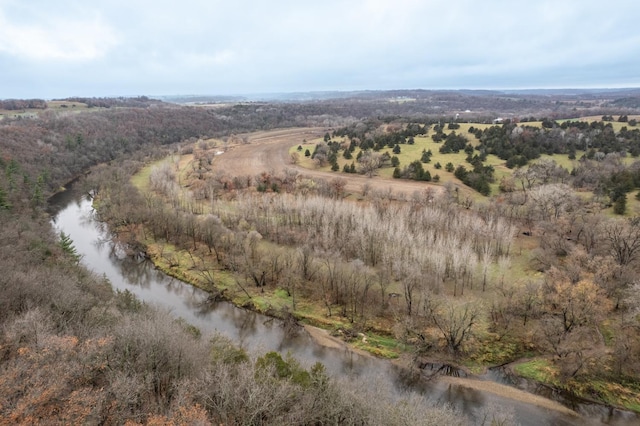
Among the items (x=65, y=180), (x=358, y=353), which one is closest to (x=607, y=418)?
(x=358, y=353)

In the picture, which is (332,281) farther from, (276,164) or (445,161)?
(276,164)

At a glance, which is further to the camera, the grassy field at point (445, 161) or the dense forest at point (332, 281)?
the grassy field at point (445, 161)

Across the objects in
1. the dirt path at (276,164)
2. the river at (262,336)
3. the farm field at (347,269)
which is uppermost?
the dirt path at (276,164)

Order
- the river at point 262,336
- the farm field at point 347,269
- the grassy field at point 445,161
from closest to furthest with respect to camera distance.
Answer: the river at point 262,336, the farm field at point 347,269, the grassy field at point 445,161

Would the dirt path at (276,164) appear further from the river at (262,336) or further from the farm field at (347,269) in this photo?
the river at (262,336)

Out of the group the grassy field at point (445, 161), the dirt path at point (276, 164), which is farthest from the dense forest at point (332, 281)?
the dirt path at point (276, 164)

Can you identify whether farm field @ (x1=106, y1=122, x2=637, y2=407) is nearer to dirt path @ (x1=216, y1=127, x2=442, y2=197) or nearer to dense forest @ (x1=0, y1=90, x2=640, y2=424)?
dense forest @ (x1=0, y1=90, x2=640, y2=424)
